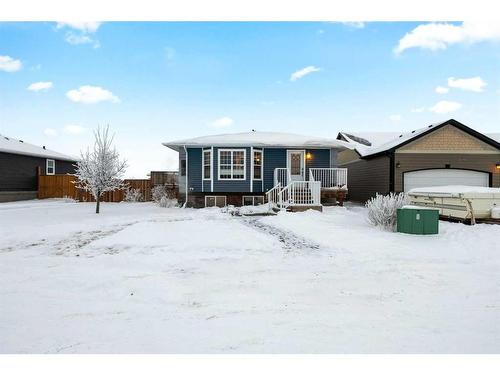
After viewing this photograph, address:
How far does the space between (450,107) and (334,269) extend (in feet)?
52.1

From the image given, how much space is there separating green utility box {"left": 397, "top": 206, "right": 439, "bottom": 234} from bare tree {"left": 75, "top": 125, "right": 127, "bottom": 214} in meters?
14.0

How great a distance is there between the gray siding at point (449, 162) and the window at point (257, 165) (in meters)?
7.74

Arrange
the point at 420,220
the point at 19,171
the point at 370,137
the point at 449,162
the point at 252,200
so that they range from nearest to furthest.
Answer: the point at 420,220, the point at 252,200, the point at 449,162, the point at 19,171, the point at 370,137

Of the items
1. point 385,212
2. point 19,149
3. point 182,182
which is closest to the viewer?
point 385,212

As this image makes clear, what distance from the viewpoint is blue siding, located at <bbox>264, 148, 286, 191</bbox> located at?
17047mm

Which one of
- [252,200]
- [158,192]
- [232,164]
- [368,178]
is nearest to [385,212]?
[252,200]

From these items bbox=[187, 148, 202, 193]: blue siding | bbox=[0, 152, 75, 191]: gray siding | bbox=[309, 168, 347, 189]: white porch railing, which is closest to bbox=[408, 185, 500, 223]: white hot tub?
bbox=[309, 168, 347, 189]: white porch railing

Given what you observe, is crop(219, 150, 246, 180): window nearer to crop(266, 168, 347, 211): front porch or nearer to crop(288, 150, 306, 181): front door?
crop(266, 168, 347, 211): front porch

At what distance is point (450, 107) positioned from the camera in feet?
54.8

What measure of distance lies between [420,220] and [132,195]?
19.3m

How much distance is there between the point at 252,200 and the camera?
55.7 feet

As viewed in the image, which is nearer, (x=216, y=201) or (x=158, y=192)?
(x=216, y=201)

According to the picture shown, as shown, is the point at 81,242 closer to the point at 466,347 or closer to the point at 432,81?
the point at 466,347

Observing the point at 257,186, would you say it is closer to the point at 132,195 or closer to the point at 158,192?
the point at 158,192
